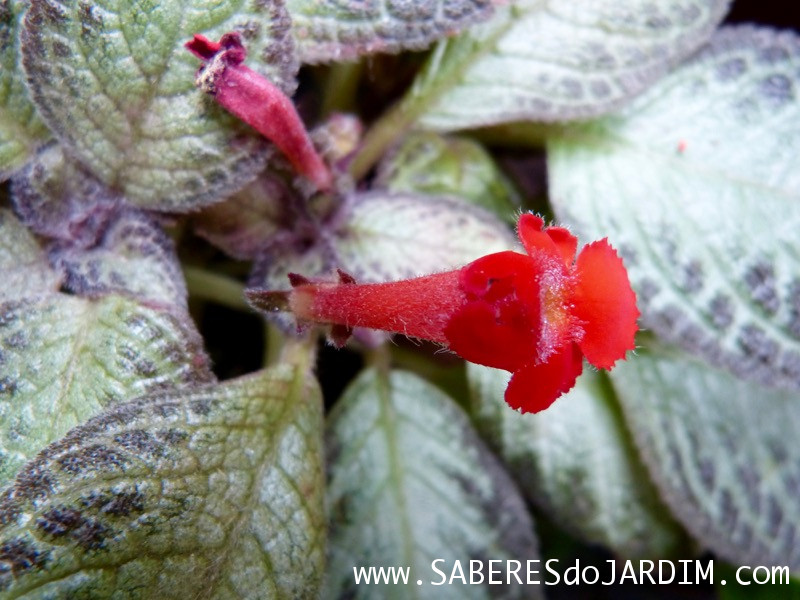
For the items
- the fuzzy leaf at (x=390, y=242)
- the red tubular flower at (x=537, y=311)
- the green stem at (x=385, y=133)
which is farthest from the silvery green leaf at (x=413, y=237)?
the red tubular flower at (x=537, y=311)

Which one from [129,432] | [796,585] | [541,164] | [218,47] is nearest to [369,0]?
[218,47]

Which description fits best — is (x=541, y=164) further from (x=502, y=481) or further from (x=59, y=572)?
(x=59, y=572)

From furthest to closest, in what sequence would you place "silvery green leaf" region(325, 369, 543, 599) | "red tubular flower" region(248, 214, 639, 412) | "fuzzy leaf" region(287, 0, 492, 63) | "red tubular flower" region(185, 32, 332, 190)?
"silvery green leaf" region(325, 369, 543, 599) → "fuzzy leaf" region(287, 0, 492, 63) → "red tubular flower" region(185, 32, 332, 190) → "red tubular flower" region(248, 214, 639, 412)

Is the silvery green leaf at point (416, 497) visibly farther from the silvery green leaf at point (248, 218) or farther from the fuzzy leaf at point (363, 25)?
the fuzzy leaf at point (363, 25)

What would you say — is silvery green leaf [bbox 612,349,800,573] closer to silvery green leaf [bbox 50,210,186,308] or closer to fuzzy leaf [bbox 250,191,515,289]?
fuzzy leaf [bbox 250,191,515,289]

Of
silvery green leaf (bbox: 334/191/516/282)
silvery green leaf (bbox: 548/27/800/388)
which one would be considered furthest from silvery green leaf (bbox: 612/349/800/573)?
silvery green leaf (bbox: 334/191/516/282)
